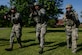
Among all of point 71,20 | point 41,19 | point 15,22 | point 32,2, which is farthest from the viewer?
point 32,2

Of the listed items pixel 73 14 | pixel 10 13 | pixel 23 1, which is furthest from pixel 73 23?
pixel 23 1

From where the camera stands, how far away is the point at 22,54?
11898 mm

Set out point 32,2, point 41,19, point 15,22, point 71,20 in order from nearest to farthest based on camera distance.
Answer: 1. point 71,20
2. point 41,19
3. point 15,22
4. point 32,2

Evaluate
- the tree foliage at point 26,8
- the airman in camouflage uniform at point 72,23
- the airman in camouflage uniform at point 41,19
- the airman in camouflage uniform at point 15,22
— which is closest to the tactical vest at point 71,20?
the airman in camouflage uniform at point 72,23

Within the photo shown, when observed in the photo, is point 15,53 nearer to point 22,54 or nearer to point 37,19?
point 22,54

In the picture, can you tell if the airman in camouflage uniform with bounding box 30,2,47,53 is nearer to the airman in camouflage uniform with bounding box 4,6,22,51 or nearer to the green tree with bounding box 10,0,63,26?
the airman in camouflage uniform with bounding box 4,6,22,51

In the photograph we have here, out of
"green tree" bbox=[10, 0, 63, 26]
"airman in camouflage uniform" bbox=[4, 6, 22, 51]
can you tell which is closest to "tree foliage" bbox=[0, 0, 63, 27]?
"green tree" bbox=[10, 0, 63, 26]

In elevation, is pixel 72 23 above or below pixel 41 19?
below

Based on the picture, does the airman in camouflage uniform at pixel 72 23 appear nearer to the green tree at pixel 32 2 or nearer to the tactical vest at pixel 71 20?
the tactical vest at pixel 71 20

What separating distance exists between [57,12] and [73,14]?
31.0 meters

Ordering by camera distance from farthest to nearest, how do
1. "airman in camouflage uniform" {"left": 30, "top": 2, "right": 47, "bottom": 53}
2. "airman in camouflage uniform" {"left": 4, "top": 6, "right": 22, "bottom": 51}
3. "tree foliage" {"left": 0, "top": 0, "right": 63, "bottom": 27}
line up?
"tree foliage" {"left": 0, "top": 0, "right": 63, "bottom": 27}
"airman in camouflage uniform" {"left": 4, "top": 6, "right": 22, "bottom": 51}
"airman in camouflage uniform" {"left": 30, "top": 2, "right": 47, "bottom": 53}

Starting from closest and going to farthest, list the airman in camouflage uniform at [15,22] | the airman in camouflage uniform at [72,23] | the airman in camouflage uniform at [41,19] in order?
the airman in camouflage uniform at [72,23] < the airman in camouflage uniform at [41,19] < the airman in camouflage uniform at [15,22]

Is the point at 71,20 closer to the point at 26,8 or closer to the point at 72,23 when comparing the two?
the point at 72,23

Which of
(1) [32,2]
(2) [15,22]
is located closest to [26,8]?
(1) [32,2]
